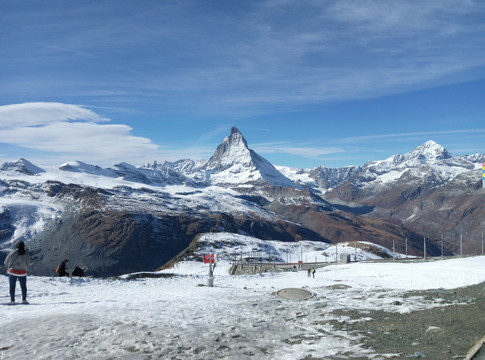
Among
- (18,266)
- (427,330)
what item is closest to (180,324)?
(427,330)

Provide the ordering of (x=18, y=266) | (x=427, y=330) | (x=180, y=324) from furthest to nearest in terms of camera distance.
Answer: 1. (x=18, y=266)
2. (x=180, y=324)
3. (x=427, y=330)

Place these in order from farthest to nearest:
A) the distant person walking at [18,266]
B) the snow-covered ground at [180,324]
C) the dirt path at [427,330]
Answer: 1. the distant person walking at [18,266]
2. the snow-covered ground at [180,324]
3. the dirt path at [427,330]

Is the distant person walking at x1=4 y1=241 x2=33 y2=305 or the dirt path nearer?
the dirt path

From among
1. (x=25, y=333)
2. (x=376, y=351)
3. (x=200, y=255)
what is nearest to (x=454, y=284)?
(x=376, y=351)

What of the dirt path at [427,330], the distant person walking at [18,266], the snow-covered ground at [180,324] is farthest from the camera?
the distant person walking at [18,266]

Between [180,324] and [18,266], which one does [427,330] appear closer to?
[180,324]

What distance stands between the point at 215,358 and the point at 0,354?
6215 millimetres

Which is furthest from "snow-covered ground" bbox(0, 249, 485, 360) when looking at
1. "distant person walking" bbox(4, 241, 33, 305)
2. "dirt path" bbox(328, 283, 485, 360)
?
"distant person walking" bbox(4, 241, 33, 305)

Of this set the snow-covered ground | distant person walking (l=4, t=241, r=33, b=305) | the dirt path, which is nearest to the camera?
the dirt path

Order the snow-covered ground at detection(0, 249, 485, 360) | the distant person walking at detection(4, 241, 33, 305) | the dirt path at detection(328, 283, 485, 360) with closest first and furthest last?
the dirt path at detection(328, 283, 485, 360)
the snow-covered ground at detection(0, 249, 485, 360)
the distant person walking at detection(4, 241, 33, 305)

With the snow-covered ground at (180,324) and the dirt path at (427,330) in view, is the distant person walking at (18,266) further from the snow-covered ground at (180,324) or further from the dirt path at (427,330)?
the dirt path at (427,330)

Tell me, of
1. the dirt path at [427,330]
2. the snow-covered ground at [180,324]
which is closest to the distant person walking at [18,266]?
the snow-covered ground at [180,324]

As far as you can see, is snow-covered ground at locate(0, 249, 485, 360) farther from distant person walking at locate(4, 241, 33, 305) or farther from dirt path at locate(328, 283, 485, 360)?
distant person walking at locate(4, 241, 33, 305)

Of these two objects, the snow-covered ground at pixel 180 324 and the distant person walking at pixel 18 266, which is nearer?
the snow-covered ground at pixel 180 324
